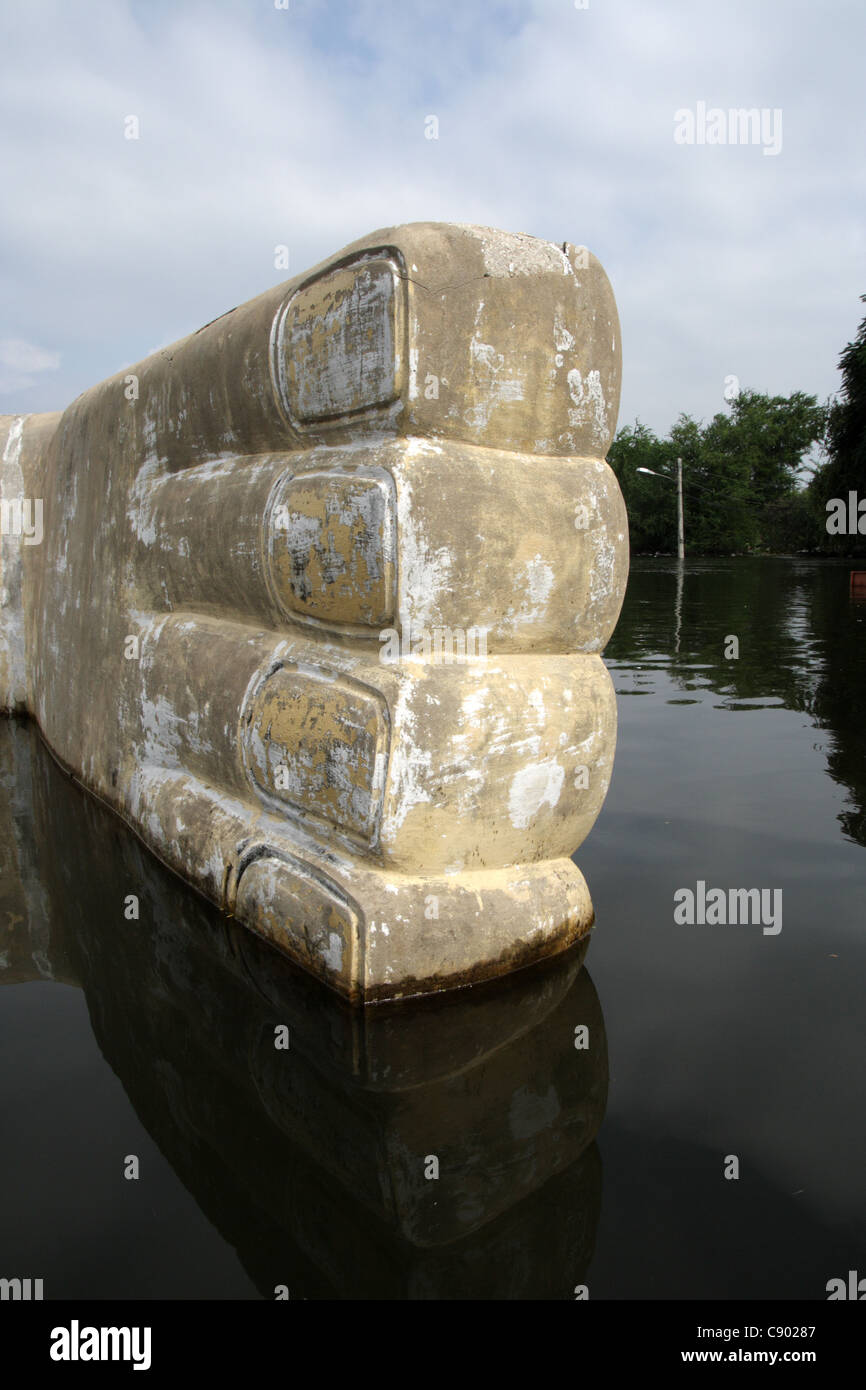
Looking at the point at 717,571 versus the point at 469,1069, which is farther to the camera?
the point at 717,571

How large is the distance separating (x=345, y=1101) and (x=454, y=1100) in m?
0.22

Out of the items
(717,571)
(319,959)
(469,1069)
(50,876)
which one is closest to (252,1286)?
(469,1069)

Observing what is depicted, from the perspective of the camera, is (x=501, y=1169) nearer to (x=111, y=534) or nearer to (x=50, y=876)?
(x=50, y=876)

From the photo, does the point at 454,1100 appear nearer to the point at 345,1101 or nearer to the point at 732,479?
the point at 345,1101

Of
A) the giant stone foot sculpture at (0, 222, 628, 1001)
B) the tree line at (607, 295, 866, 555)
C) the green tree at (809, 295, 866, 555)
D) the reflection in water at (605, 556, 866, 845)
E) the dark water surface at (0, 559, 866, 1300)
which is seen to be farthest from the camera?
the tree line at (607, 295, 866, 555)

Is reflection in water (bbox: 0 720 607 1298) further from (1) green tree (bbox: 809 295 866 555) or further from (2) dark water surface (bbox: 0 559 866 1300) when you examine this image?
(1) green tree (bbox: 809 295 866 555)

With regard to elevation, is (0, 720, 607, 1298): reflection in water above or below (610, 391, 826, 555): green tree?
below

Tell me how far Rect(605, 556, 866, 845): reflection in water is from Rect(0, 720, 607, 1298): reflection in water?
187 cm

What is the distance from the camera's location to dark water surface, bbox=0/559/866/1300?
1445 millimetres

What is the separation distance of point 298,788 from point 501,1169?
44.3 inches

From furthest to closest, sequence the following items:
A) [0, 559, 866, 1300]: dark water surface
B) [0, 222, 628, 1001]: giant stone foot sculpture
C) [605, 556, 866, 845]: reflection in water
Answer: [605, 556, 866, 845]: reflection in water
[0, 222, 628, 1001]: giant stone foot sculpture
[0, 559, 866, 1300]: dark water surface

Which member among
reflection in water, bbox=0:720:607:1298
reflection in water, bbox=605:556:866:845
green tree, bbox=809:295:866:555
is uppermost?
green tree, bbox=809:295:866:555

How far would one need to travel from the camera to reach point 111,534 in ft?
12.1

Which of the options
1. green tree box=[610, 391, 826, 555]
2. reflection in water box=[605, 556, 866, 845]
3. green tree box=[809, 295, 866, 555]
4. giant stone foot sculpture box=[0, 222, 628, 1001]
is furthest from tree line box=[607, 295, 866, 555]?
giant stone foot sculpture box=[0, 222, 628, 1001]
